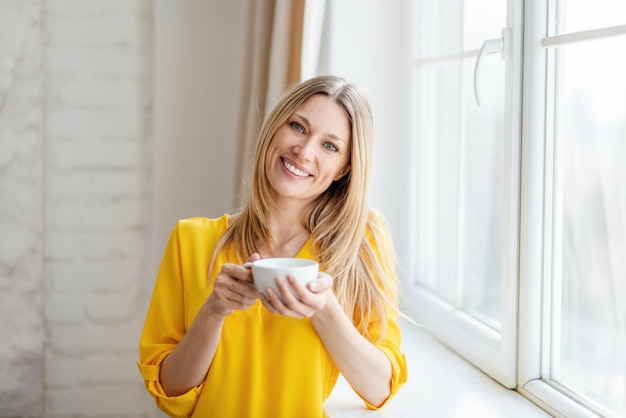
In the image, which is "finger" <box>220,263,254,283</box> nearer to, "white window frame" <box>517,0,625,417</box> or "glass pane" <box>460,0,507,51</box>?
"white window frame" <box>517,0,625,417</box>

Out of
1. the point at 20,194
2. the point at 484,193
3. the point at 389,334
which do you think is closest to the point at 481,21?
the point at 484,193

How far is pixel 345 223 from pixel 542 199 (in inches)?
15.9

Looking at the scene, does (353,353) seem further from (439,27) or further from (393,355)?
(439,27)

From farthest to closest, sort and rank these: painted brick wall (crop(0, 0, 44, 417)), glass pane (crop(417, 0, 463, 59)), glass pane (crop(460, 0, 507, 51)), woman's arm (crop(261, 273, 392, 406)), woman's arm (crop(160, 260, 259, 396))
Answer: painted brick wall (crop(0, 0, 44, 417)) < glass pane (crop(417, 0, 463, 59)) < glass pane (crop(460, 0, 507, 51)) < woman's arm (crop(261, 273, 392, 406)) < woman's arm (crop(160, 260, 259, 396))

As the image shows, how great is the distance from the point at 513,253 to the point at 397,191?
72 centimetres

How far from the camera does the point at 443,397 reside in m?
1.49

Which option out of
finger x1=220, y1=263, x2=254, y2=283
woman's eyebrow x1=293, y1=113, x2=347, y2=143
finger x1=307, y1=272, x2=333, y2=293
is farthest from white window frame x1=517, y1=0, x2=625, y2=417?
finger x1=220, y1=263, x2=254, y2=283

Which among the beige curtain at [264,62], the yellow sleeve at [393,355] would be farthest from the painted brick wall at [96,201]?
the yellow sleeve at [393,355]

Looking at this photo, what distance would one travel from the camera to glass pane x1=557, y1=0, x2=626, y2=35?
4.04ft

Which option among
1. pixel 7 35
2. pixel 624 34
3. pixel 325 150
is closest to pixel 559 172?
pixel 624 34

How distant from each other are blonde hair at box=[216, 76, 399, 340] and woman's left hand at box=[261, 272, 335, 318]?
0.95 ft

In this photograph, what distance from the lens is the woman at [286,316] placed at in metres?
1.41

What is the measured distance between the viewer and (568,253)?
1.41 m

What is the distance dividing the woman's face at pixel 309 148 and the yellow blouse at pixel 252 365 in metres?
0.16
